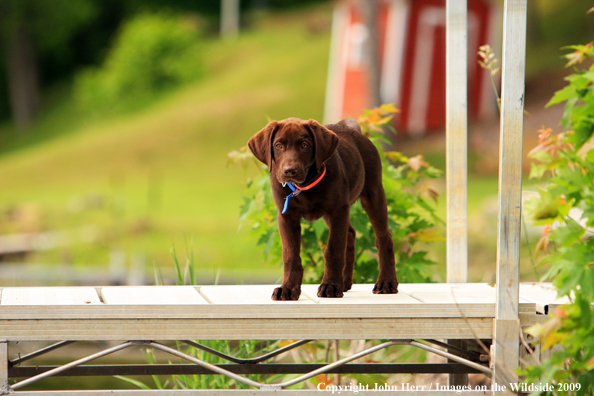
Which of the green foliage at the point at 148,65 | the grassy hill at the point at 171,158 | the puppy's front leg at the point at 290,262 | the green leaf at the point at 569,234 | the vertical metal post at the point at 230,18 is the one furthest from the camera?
the vertical metal post at the point at 230,18

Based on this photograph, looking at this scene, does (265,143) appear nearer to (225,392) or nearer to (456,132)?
(225,392)

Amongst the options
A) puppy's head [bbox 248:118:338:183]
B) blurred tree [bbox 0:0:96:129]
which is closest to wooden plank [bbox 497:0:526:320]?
puppy's head [bbox 248:118:338:183]

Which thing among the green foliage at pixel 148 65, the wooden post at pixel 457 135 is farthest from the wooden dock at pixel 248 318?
A: the green foliage at pixel 148 65

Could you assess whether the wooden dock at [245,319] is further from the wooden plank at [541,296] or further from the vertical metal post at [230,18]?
the vertical metal post at [230,18]

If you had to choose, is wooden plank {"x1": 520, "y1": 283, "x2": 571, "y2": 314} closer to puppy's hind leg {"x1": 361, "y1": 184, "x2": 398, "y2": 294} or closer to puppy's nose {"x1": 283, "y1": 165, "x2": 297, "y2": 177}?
puppy's hind leg {"x1": 361, "y1": 184, "x2": 398, "y2": 294}

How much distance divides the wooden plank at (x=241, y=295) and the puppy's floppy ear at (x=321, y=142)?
0.59 m

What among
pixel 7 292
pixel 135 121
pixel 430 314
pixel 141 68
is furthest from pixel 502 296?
pixel 141 68

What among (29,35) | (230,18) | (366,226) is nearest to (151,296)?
(366,226)

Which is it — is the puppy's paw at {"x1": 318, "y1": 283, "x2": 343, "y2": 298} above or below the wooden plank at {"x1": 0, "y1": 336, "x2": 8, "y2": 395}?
above

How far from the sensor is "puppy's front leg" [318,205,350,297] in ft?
8.87

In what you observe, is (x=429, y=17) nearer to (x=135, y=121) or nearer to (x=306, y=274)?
(x=135, y=121)

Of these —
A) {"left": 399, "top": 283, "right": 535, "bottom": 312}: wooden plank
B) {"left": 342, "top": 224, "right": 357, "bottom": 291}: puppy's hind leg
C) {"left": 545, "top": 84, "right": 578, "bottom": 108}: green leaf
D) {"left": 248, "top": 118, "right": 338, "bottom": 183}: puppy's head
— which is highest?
{"left": 545, "top": 84, "right": 578, "bottom": 108}: green leaf

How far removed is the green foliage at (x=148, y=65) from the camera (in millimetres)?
28312

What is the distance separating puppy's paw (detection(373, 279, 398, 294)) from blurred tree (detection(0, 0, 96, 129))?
3062cm
